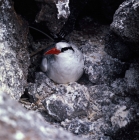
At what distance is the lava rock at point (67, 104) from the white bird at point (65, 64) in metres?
0.32

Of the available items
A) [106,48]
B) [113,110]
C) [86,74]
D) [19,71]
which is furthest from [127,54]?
[19,71]

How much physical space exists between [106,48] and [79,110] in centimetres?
107

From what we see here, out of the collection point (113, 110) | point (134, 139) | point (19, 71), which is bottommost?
point (134, 139)

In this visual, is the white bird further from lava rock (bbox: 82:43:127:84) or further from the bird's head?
lava rock (bbox: 82:43:127:84)

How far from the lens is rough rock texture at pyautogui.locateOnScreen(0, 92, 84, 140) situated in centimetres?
136

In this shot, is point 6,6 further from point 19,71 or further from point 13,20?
point 19,71

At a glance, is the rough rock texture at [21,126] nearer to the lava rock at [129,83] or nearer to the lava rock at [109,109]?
the lava rock at [109,109]

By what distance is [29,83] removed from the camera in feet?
12.2

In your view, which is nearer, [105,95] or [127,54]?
[105,95]

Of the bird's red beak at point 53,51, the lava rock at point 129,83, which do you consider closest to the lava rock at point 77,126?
the lava rock at point 129,83

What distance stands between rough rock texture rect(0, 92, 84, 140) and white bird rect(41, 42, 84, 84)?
85.7 inches

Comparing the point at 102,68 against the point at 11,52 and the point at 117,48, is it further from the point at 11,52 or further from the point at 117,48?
the point at 11,52

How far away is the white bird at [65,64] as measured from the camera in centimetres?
373

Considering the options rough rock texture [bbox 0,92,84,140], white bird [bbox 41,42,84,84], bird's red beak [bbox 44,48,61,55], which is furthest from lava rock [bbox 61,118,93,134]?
rough rock texture [bbox 0,92,84,140]
